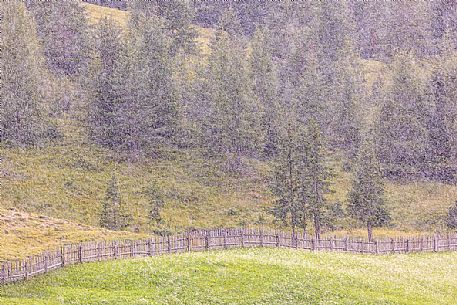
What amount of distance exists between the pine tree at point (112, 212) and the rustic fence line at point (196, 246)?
59.8ft

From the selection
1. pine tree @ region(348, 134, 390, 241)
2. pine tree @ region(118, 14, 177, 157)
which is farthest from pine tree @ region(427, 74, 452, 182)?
pine tree @ region(118, 14, 177, 157)

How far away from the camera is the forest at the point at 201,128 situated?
243 feet

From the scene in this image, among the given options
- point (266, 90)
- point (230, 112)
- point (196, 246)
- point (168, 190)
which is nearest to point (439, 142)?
point (266, 90)

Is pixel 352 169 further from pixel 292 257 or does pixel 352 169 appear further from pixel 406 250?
pixel 292 257

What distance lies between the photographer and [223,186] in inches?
3420

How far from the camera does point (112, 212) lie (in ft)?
234

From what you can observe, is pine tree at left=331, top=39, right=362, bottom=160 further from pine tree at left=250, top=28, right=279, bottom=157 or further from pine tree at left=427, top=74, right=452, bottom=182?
pine tree at left=427, top=74, right=452, bottom=182

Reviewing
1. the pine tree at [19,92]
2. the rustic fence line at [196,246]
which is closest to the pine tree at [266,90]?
the pine tree at [19,92]

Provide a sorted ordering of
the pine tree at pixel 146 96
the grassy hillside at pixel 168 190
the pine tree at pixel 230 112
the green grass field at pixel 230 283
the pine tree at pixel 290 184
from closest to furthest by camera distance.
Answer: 1. the green grass field at pixel 230 283
2. the pine tree at pixel 290 184
3. the grassy hillside at pixel 168 190
4. the pine tree at pixel 146 96
5. the pine tree at pixel 230 112

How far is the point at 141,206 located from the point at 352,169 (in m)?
31.9

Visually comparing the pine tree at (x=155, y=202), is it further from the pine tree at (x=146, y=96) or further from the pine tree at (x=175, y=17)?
the pine tree at (x=175, y=17)

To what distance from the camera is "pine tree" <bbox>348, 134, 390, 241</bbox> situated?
7175cm

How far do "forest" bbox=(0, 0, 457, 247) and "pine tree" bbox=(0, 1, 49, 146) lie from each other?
184mm

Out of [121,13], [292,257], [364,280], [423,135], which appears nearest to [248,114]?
[423,135]
